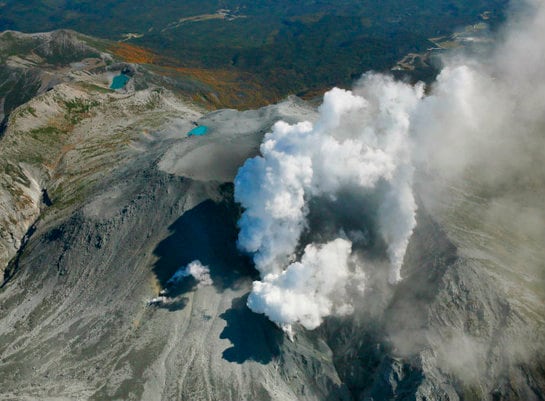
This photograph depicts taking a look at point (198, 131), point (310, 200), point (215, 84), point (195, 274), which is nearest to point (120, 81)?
point (215, 84)

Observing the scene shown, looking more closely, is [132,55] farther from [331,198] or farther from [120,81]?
[331,198]

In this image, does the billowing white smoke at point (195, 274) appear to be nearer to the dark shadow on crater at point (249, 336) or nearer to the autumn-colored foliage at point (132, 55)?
the dark shadow on crater at point (249, 336)

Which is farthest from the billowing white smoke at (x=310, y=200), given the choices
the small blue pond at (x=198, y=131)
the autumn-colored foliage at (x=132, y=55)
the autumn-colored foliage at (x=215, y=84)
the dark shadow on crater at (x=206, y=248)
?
the autumn-colored foliage at (x=132, y=55)

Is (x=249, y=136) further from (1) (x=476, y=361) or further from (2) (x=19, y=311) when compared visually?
(1) (x=476, y=361)

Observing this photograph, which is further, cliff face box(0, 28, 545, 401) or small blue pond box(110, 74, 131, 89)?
small blue pond box(110, 74, 131, 89)

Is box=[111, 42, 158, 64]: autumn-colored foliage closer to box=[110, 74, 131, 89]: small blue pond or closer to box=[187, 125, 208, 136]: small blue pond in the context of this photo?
box=[110, 74, 131, 89]: small blue pond

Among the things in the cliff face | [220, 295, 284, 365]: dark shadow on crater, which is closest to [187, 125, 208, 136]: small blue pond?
the cliff face
